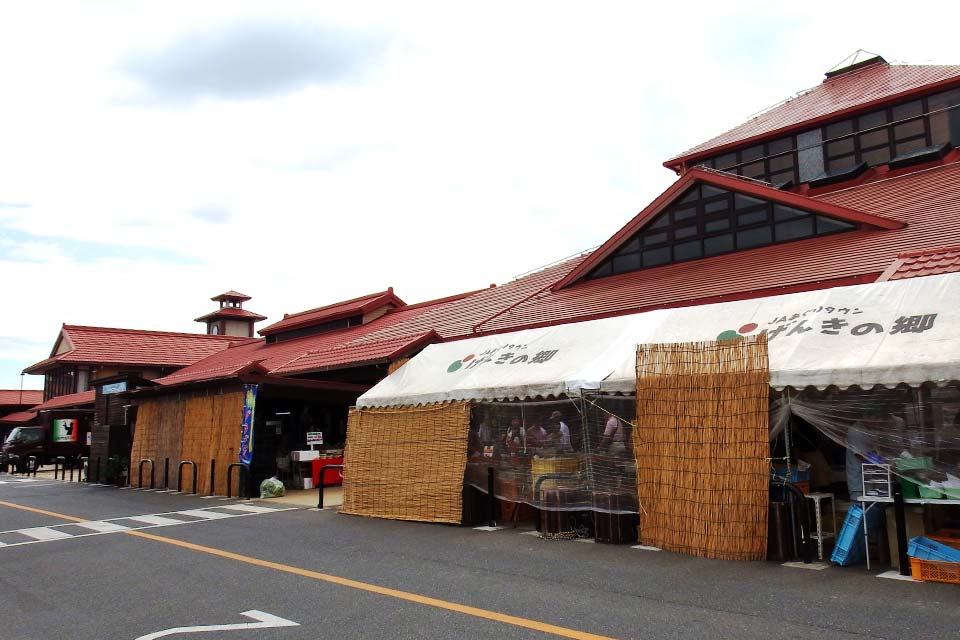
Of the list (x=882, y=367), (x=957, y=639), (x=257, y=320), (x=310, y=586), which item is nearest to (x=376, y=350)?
(x=310, y=586)

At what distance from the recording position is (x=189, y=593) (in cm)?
723

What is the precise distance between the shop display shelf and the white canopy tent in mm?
1643

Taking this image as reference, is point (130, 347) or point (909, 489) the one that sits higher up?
point (130, 347)

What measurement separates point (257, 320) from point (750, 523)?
4625cm

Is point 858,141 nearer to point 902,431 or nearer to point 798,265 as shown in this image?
point 798,265

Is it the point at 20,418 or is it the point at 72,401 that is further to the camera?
the point at 20,418

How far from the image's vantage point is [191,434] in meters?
18.7

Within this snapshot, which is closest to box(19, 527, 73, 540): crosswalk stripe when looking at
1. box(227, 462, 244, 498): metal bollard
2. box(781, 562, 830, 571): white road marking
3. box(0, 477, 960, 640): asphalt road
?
box(0, 477, 960, 640): asphalt road

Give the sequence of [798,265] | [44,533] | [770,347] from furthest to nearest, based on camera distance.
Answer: [798,265] → [44,533] → [770,347]

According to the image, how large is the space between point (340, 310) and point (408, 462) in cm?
1544

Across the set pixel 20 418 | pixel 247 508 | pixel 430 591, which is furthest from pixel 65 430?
pixel 430 591

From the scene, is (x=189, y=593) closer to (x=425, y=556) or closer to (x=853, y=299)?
(x=425, y=556)

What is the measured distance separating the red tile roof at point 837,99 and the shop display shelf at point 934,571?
13.1m

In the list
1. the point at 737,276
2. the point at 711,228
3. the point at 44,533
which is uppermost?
the point at 711,228
